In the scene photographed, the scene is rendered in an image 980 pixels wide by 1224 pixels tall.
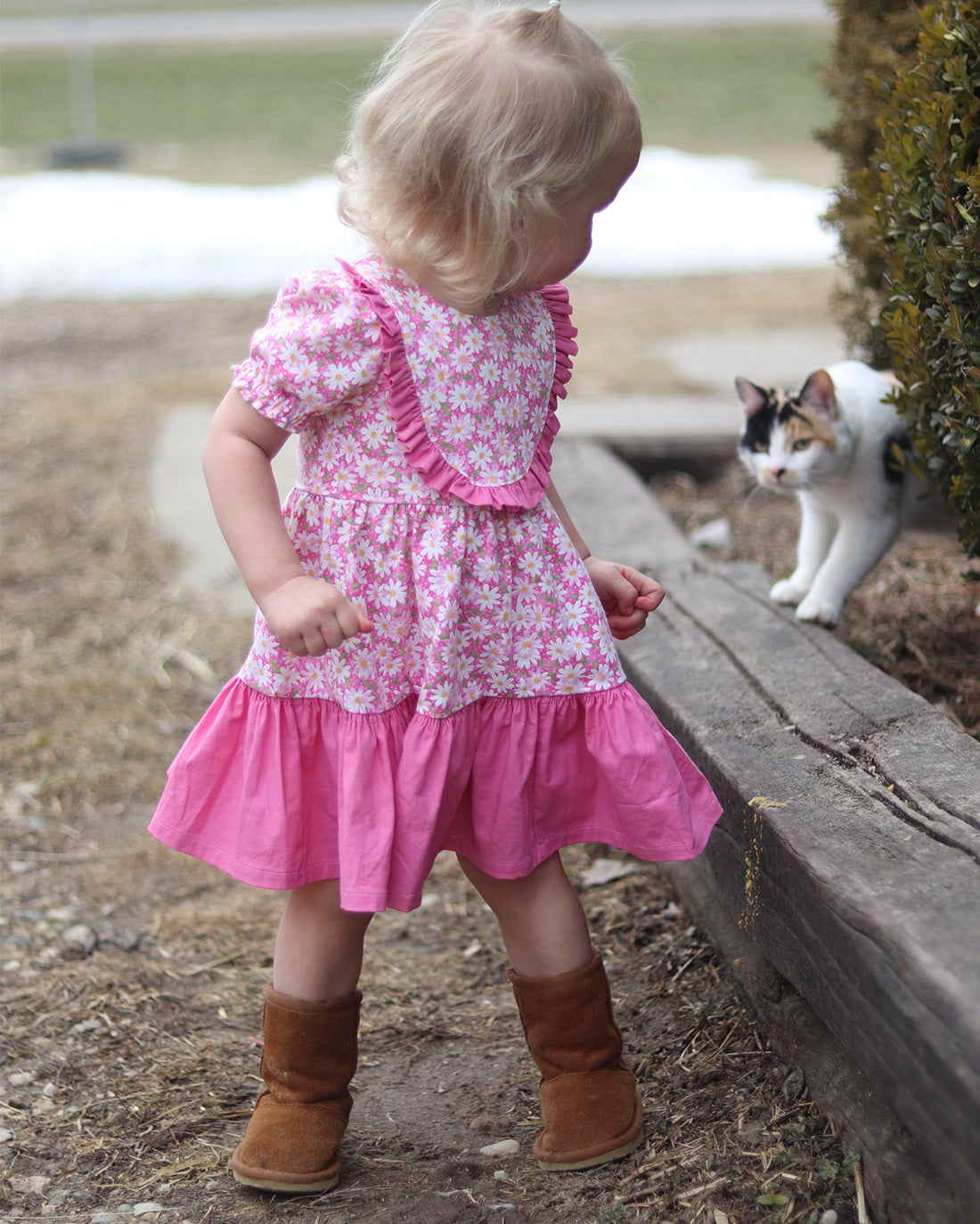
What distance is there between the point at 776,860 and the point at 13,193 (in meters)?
12.6

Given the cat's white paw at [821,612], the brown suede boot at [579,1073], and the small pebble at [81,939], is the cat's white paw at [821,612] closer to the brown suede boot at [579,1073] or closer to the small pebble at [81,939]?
the brown suede boot at [579,1073]

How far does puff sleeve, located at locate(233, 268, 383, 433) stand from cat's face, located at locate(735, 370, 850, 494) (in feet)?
3.72

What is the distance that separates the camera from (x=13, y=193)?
40.4 feet

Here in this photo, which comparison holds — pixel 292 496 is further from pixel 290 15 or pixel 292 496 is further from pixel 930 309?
pixel 290 15

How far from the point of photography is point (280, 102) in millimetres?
21844

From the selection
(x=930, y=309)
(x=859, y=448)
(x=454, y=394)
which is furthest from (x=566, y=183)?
(x=859, y=448)

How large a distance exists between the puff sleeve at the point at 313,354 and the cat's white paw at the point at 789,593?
1323 millimetres

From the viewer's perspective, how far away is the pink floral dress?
1.60 meters

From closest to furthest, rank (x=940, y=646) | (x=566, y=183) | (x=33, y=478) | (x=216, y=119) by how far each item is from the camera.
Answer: (x=566, y=183)
(x=940, y=646)
(x=33, y=478)
(x=216, y=119)

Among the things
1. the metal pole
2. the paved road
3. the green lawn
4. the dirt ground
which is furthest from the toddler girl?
the paved road

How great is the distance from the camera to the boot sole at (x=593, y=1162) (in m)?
1.67

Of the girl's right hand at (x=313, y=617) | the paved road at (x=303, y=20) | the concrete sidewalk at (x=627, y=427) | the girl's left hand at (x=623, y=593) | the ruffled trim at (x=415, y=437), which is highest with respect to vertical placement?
the ruffled trim at (x=415, y=437)

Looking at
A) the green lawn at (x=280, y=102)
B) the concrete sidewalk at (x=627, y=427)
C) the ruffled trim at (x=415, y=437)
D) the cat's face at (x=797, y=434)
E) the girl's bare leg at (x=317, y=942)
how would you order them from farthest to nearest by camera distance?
the green lawn at (x=280, y=102) < the concrete sidewalk at (x=627, y=427) < the cat's face at (x=797, y=434) < the girl's bare leg at (x=317, y=942) < the ruffled trim at (x=415, y=437)

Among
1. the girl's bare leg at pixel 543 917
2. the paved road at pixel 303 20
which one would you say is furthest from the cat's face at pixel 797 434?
the paved road at pixel 303 20
